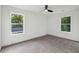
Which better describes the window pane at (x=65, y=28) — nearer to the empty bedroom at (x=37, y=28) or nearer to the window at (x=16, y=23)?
the empty bedroom at (x=37, y=28)

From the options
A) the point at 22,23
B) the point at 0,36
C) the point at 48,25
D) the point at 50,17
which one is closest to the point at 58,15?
the point at 50,17

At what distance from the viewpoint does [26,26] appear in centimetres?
561

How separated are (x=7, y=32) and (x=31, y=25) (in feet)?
7.35

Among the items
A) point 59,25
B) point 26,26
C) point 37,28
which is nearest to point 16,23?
point 26,26

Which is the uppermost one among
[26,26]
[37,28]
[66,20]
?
[66,20]

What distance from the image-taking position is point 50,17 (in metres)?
7.73

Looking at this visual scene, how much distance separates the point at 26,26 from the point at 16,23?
862 mm

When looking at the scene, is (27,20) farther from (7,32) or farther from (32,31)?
(7,32)

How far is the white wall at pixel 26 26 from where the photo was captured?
405 centimetres

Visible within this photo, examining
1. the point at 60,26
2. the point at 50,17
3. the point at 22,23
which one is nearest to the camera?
the point at 22,23

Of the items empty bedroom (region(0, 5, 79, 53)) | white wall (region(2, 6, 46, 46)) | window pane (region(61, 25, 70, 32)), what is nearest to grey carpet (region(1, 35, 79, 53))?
empty bedroom (region(0, 5, 79, 53))

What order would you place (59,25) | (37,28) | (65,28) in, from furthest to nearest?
1. (59,25)
2. (37,28)
3. (65,28)

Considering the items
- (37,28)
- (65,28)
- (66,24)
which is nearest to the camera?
(66,24)

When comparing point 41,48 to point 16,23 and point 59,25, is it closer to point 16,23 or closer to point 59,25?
point 16,23
